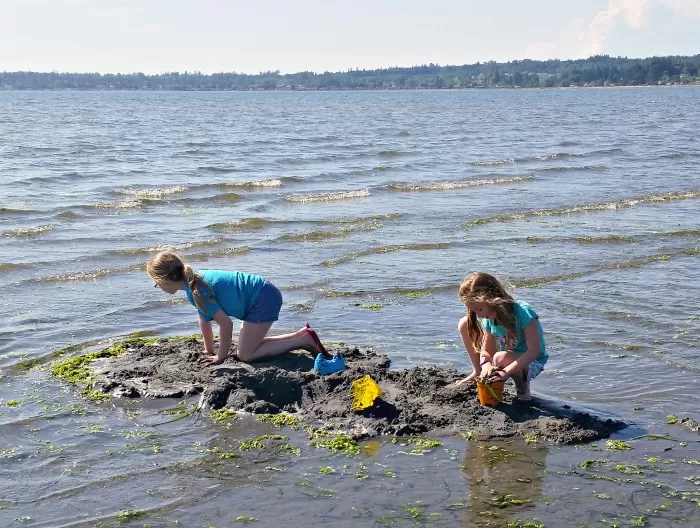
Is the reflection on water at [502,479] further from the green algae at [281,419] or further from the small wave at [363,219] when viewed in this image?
the small wave at [363,219]

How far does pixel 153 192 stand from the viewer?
Result: 2067cm

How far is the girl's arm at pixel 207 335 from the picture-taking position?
7885 mm

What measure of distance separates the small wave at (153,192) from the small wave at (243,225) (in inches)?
155

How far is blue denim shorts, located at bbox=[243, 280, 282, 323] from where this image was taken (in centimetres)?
783

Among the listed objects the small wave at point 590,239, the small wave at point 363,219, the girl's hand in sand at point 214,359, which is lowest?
the girl's hand in sand at point 214,359

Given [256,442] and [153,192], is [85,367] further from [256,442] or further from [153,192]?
[153,192]

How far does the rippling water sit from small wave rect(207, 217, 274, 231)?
81mm

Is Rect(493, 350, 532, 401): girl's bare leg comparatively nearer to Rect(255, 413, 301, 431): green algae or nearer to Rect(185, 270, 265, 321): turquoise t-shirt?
Rect(255, 413, 301, 431): green algae

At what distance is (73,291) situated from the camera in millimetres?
11383

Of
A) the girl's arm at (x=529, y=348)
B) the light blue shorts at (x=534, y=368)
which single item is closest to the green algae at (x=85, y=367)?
the girl's arm at (x=529, y=348)

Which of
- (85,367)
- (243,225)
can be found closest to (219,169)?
(243,225)

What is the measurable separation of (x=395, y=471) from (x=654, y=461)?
1715 mm

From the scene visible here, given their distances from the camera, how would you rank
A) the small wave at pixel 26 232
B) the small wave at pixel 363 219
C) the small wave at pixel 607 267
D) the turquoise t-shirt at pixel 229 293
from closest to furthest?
the turquoise t-shirt at pixel 229 293
the small wave at pixel 607 267
the small wave at pixel 26 232
the small wave at pixel 363 219

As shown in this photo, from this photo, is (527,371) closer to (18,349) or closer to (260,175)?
(18,349)
